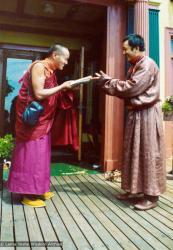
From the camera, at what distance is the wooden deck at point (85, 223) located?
2.40 m

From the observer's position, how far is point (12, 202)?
11.4 ft

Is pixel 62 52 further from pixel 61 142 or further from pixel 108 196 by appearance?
pixel 108 196

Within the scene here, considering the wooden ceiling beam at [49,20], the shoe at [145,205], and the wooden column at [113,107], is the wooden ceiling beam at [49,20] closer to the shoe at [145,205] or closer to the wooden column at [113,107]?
the wooden column at [113,107]

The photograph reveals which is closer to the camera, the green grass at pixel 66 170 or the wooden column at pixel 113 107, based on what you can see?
the green grass at pixel 66 170

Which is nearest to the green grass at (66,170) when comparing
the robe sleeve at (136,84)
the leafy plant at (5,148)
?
the leafy plant at (5,148)

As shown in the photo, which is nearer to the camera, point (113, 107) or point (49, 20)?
point (113, 107)

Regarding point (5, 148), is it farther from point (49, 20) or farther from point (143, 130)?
point (49, 20)

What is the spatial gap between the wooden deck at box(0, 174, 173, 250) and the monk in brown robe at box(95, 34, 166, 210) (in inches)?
10.6

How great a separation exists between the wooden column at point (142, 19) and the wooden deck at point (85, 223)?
274cm

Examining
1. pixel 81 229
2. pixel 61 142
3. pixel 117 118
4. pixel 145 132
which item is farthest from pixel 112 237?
pixel 117 118

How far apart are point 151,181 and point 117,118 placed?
233cm

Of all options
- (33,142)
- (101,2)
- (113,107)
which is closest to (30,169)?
(33,142)

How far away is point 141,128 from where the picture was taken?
11.1 ft

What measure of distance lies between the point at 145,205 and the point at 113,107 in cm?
247
